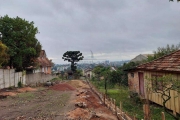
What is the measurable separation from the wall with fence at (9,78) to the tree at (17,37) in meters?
1.61

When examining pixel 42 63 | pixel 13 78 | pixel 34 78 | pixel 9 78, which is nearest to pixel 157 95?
pixel 9 78

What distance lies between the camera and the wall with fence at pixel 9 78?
821 inches

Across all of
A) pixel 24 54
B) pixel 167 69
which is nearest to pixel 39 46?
pixel 24 54

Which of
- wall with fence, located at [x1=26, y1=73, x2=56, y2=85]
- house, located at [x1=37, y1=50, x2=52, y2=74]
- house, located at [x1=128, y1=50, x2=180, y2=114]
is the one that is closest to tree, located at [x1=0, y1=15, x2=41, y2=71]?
wall with fence, located at [x1=26, y1=73, x2=56, y2=85]

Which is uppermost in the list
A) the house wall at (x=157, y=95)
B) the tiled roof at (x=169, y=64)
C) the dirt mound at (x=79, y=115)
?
the tiled roof at (x=169, y=64)

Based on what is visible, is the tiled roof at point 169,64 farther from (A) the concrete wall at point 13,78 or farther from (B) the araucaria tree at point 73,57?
(B) the araucaria tree at point 73,57

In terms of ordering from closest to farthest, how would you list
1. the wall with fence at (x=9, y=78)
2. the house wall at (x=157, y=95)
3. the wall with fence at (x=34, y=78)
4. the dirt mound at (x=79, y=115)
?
the dirt mound at (x=79, y=115), the house wall at (x=157, y=95), the wall with fence at (x=9, y=78), the wall with fence at (x=34, y=78)

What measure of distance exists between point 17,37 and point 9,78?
5.34m

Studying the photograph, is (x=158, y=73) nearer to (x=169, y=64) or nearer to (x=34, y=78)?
(x=169, y=64)

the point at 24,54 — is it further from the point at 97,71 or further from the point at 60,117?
the point at 97,71

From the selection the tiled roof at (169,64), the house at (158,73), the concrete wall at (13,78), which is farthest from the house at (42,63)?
the tiled roof at (169,64)

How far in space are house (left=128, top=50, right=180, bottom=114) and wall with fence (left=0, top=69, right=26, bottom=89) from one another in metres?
11.9

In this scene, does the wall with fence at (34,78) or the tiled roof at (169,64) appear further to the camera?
the wall with fence at (34,78)

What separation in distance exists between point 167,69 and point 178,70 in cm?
120
